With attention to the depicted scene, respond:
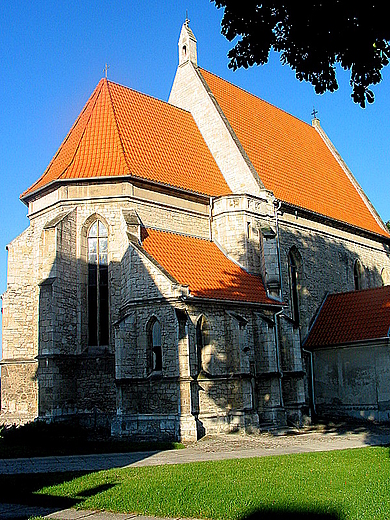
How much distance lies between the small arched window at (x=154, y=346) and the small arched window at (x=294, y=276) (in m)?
8.08

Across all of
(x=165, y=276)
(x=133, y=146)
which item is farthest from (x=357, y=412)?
(x=133, y=146)

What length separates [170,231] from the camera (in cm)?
2045

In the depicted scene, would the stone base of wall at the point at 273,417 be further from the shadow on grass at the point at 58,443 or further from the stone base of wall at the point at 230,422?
→ the shadow on grass at the point at 58,443

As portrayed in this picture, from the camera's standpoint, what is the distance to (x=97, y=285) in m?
19.3

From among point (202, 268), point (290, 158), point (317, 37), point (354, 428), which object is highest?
point (290, 158)

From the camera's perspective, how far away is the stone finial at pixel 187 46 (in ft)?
85.7

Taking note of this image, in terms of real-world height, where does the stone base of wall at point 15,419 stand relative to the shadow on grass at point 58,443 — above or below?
above

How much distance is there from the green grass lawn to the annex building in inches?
214

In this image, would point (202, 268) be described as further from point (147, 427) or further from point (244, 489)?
point (244, 489)

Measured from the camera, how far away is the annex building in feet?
55.9

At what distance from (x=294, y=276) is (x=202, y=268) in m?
6.18

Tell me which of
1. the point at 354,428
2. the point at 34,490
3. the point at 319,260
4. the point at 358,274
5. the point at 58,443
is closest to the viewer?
the point at 34,490

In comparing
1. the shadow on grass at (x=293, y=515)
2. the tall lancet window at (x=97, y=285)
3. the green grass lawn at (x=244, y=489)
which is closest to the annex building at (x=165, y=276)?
the tall lancet window at (x=97, y=285)

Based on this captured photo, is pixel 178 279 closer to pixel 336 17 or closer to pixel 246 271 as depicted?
pixel 246 271
